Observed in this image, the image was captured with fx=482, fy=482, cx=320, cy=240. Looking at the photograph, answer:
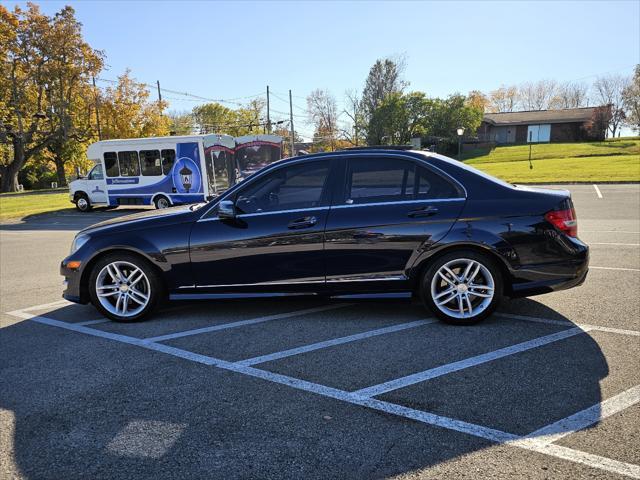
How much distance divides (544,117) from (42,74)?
61.9 meters

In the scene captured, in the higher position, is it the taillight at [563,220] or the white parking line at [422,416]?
the taillight at [563,220]

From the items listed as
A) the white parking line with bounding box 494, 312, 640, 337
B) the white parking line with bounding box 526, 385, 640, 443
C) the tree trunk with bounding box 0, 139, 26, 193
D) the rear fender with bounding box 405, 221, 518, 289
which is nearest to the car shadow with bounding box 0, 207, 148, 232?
the rear fender with bounding box 405, 221, 518, 289

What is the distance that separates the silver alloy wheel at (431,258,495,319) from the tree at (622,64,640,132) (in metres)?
79.2

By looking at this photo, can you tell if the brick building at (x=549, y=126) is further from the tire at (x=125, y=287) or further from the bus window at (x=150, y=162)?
the tire at (x=125, y=287)

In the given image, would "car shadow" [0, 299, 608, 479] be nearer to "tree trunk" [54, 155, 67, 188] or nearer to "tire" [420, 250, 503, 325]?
"tire" [420, 250, 503, 325]

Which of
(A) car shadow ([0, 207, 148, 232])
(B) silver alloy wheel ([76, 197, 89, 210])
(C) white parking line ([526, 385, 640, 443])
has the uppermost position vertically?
(C) white parking line ([526, 385, 640, 443])

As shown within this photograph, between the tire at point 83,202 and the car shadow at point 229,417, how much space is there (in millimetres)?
17850

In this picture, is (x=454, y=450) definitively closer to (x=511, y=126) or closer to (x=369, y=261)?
(x=369, y=261)

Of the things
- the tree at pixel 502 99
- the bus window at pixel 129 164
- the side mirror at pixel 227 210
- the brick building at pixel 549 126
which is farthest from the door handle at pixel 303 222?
the tree at pixel 502 99

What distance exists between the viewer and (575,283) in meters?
4.34

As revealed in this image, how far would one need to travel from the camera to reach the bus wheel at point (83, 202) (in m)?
20.1

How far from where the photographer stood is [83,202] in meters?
20.2

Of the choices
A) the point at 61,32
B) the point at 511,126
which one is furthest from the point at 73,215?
the point at 511,126

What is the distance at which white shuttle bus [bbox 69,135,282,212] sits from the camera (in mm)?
17703
